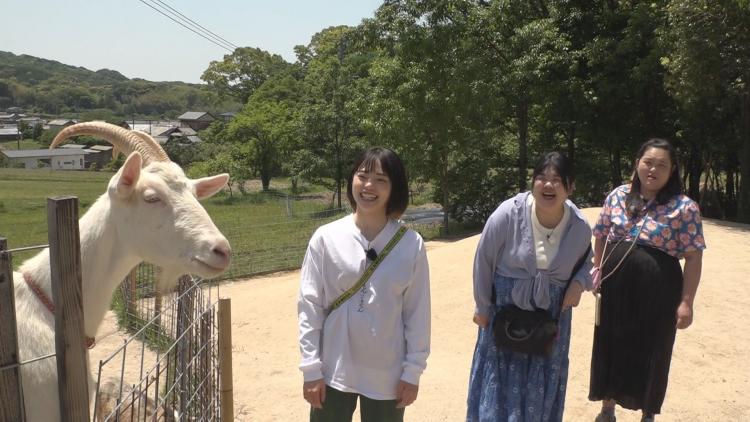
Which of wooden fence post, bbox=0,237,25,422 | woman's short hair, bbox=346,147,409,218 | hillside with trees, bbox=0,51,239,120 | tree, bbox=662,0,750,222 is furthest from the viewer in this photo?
hillside with trees, bbox=0,51,239,120

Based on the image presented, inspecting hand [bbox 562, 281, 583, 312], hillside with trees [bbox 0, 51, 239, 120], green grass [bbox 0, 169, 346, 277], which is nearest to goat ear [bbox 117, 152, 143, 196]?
hand [bbox 562, 281, 583, 312]

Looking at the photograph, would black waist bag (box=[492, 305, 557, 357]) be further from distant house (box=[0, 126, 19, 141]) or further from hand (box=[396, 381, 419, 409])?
distant house (box=[0, 126, 19, 141])

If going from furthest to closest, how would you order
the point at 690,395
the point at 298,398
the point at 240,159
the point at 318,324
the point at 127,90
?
the point at 127,90, the point at 240,159, the point at 298,398, the point at 690,395, the point at 318,324

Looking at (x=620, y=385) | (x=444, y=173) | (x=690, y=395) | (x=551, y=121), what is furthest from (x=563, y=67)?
(x=620, y=385)

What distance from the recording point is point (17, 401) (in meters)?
1.62

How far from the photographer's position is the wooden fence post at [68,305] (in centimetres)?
163

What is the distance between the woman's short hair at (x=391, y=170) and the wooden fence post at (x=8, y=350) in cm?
140

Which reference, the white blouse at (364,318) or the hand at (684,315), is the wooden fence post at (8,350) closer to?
the white blouse at (364,318)

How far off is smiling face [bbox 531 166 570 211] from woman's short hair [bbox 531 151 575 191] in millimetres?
14

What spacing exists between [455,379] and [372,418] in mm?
3145

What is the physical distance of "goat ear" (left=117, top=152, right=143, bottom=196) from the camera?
2.43 meters

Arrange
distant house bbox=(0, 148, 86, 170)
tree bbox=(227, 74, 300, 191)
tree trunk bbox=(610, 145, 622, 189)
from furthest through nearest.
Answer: distant house bbox=(0, 148, 86, 170) → tree bbox=(227, 74, 300, 191) → tree trunk bbox=(610, 145, 622, 189)

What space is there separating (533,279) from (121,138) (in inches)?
86.6

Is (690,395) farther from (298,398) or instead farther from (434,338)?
(298,398)
